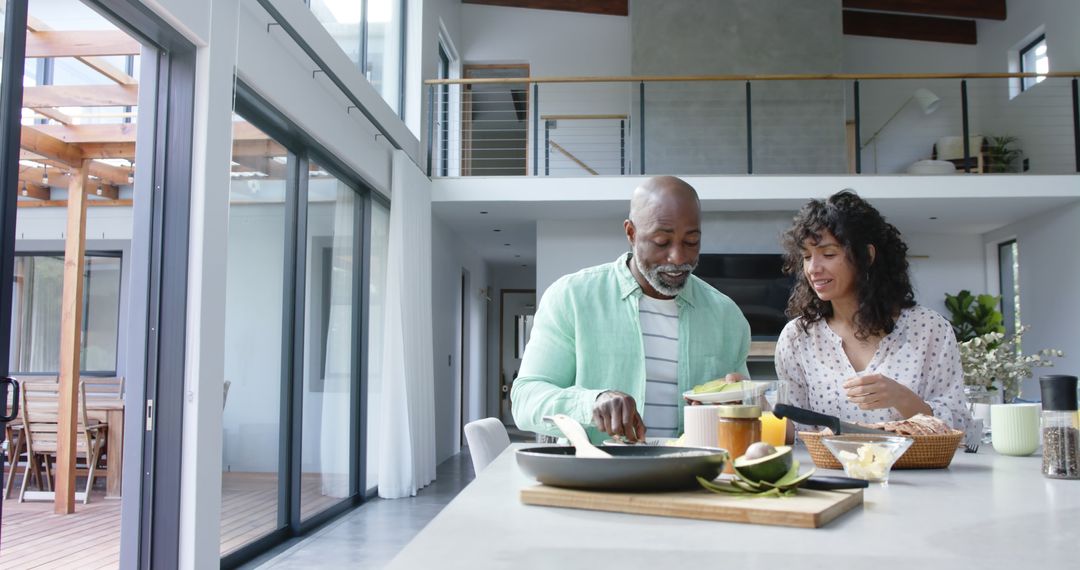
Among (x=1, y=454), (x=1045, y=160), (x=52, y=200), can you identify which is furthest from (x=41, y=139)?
(x=1045, y=160)

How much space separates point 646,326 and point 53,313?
7.61 feet

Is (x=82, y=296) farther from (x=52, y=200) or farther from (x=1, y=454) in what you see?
(x=1, y=454)

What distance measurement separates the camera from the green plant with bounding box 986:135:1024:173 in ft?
31.3

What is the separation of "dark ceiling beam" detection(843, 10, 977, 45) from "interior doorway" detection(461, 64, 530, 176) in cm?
430

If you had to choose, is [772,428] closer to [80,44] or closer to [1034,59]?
[80,44]

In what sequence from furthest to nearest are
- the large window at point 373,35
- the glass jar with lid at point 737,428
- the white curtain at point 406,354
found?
the white curtain at point 406,354, the large window at point 373,35, the glass jar with lid at point 737,428

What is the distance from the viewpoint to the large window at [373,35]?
17.8ft

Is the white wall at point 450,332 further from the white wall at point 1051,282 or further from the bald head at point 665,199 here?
the bald head at point 665,199

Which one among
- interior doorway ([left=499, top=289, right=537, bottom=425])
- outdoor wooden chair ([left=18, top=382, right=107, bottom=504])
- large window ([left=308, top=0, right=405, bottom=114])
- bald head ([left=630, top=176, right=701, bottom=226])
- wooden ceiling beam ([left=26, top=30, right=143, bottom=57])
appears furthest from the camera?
interior doorway ([left=499, top=289, right=537, bottom=425])

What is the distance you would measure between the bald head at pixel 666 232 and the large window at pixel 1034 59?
917 cm

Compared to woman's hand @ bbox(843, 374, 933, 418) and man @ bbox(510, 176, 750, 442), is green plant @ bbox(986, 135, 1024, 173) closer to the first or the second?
man @ bbox(510, 176, 750, 442)

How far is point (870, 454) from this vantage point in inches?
51.9

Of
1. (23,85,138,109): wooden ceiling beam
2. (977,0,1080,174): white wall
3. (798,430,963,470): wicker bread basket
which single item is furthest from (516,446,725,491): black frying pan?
(977,0,1080,174): white wall

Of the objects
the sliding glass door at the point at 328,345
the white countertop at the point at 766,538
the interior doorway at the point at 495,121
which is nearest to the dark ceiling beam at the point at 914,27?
the interior doorway at the point at 495,121
